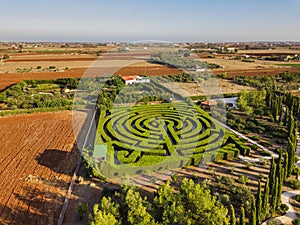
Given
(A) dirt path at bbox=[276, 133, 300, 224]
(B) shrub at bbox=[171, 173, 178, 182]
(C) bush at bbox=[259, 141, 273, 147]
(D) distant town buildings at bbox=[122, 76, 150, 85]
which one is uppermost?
(D) distant town buildings at bbox=[122, 76, 150, 85]

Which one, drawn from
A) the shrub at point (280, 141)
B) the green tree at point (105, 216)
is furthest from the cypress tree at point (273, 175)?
the shrub at point (280, 141)

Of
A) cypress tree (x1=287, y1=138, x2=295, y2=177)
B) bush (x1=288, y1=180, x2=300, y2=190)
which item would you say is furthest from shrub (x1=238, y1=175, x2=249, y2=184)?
cypress tree (x1=287, y1=138, x2=295, y2=177)

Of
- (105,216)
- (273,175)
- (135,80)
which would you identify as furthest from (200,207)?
(135,80)

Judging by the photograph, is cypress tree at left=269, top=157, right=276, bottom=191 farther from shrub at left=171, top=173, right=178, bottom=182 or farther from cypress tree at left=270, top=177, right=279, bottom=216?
shrub at left=171, top=173, right=178, bottom=182

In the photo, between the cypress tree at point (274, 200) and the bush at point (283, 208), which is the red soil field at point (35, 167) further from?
the bush at point (283, 208)

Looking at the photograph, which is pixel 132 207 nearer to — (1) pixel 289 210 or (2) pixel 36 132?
(1) pixel 289 210

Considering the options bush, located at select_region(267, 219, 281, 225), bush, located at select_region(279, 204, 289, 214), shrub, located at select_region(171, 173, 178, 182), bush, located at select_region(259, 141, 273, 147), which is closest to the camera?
bush, located at select_region(267, 219, 281, 225)

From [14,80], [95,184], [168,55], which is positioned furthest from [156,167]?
[168,55]
